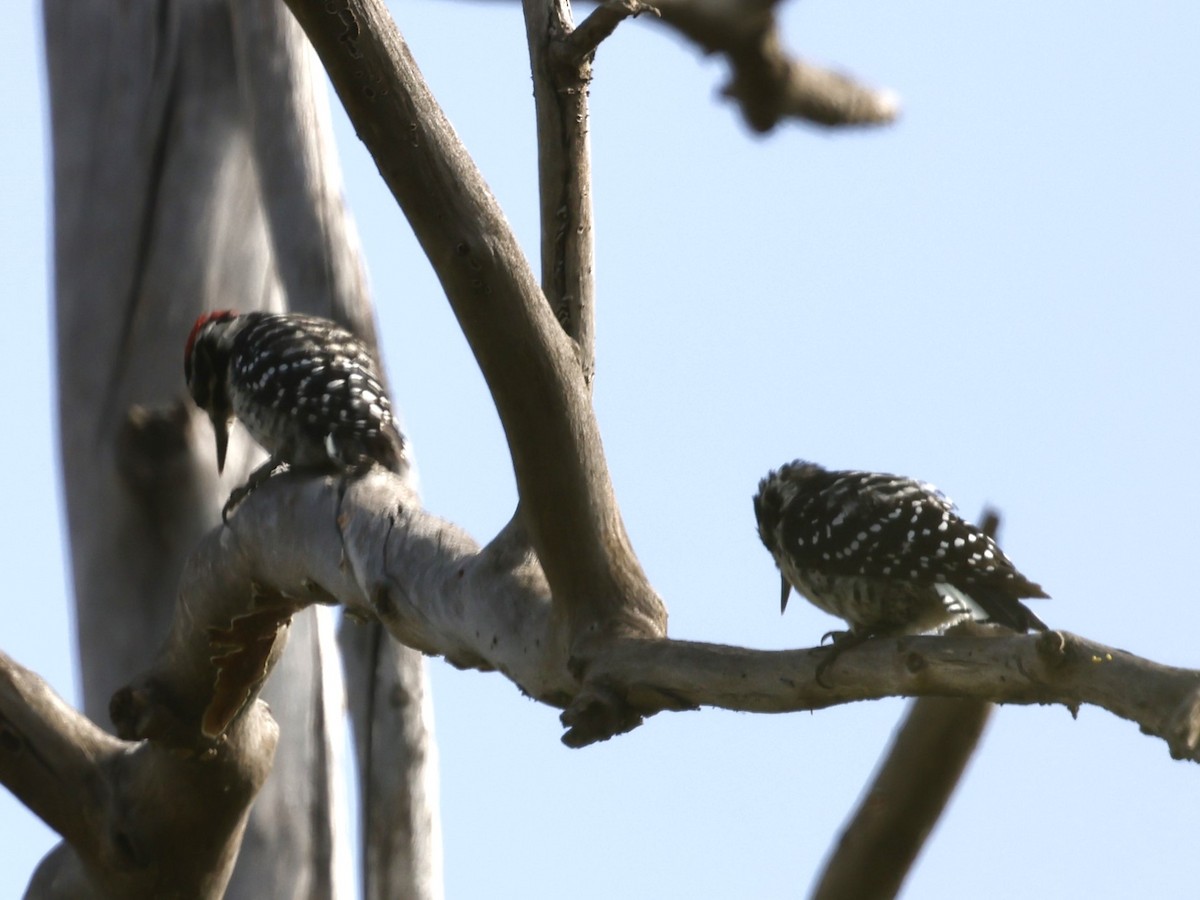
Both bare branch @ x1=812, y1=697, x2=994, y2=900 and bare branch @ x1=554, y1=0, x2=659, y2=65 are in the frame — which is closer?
bare branch @ x1=812, y1=697, x2=994, y2=900

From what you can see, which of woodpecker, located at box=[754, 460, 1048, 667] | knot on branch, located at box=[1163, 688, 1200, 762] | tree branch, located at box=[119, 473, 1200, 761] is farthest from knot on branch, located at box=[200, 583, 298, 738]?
knot on branch, located at box=[1163, 688, 1200, 762]

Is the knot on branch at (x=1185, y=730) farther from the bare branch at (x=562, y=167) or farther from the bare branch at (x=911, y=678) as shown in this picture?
the bare branch at (x=562, y=167)

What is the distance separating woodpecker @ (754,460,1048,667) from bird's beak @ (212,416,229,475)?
6.15 ft

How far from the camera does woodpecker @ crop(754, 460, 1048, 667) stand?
2961mm

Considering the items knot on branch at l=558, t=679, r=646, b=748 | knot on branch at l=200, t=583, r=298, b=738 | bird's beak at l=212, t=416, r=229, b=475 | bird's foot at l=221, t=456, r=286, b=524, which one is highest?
bird's beak at l=212, t=416, r=229, b=475

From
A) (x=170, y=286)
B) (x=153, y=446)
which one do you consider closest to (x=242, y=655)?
(x=153, y=446)

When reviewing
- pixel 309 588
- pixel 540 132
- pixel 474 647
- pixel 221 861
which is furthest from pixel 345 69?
pixel 221 861

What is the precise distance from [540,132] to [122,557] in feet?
7.07

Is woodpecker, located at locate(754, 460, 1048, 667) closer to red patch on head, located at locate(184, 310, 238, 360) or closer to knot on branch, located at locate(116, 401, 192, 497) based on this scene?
red patch on head, located at locate(184, 310, 238, 360)

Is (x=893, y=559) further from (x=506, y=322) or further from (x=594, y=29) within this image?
(x=594, y=29)

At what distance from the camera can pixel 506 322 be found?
2.49m

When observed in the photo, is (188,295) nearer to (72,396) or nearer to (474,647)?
(72,396)

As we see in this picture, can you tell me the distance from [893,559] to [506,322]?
100 centimetres

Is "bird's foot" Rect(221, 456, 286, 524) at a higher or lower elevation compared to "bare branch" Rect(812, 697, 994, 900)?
higher
